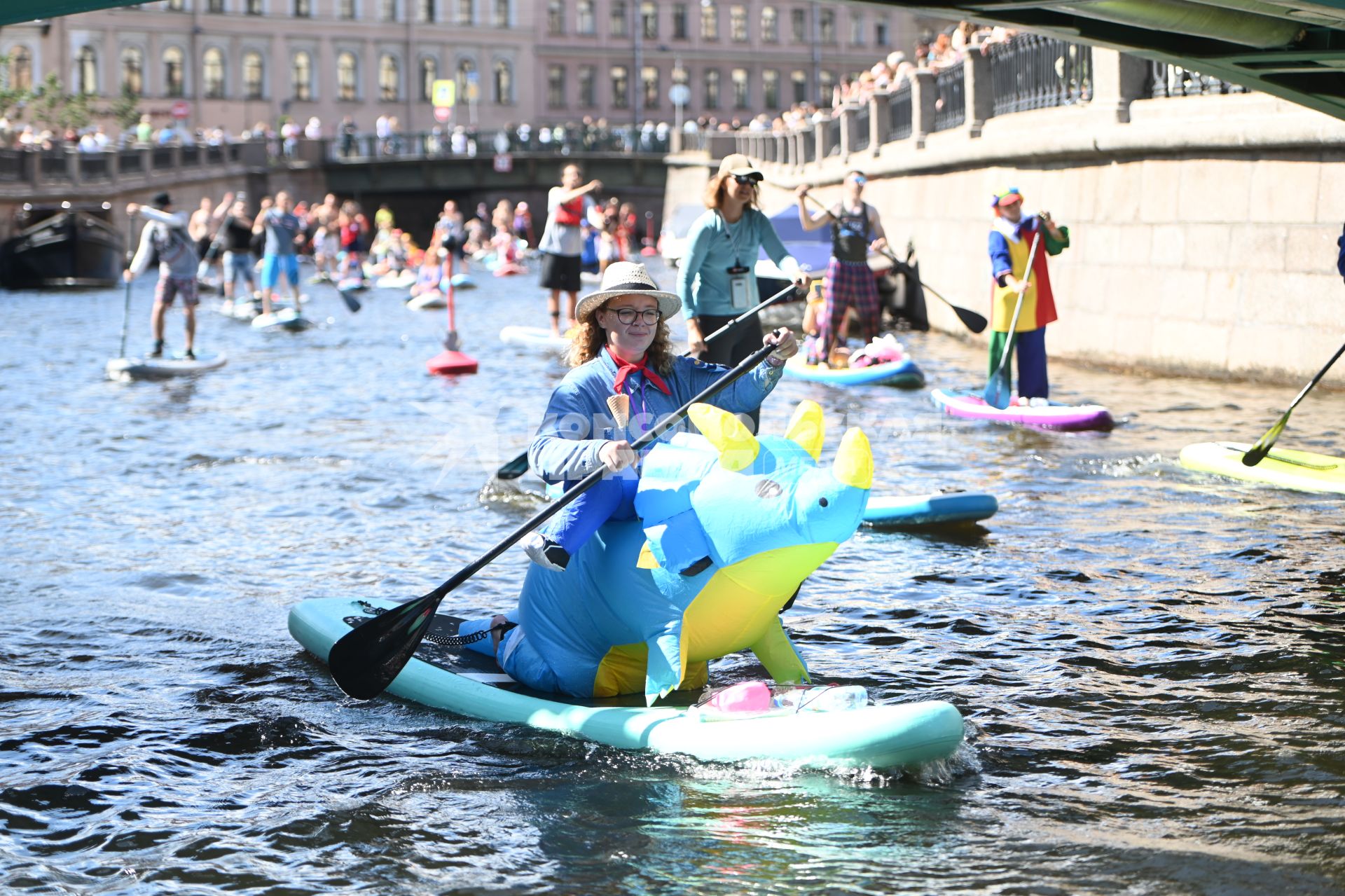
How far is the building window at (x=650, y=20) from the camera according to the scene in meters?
91.8

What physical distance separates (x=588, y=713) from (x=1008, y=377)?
8087 mm

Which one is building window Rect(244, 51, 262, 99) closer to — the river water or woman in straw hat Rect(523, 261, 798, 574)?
the river water

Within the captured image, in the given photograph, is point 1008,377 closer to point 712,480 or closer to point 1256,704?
point 1256,704

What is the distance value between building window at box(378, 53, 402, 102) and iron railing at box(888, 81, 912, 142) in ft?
195

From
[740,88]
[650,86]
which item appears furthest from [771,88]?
[650,86]

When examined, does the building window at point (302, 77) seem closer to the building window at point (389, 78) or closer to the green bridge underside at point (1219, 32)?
the building window at point (389, 78)

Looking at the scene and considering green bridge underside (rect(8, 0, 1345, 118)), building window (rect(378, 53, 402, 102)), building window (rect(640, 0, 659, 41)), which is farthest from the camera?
building window (rect(640, 0, 659, 41))

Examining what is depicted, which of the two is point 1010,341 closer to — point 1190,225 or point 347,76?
point 1190,225

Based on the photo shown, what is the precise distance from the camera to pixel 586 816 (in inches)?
203

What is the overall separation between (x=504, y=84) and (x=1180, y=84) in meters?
75.0

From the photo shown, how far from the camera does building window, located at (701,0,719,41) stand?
300ft

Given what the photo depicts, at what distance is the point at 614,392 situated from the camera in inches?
236

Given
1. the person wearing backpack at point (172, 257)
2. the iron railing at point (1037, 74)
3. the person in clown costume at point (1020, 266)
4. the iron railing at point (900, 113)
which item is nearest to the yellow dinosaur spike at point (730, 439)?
the person in clown costume at point (1020, 266)

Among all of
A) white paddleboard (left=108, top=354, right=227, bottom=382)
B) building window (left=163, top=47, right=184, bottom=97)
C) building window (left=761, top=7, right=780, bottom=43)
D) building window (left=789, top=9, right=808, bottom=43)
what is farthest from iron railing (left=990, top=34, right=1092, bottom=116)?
building window (left=789, top=9, right=808, bottom=43)
